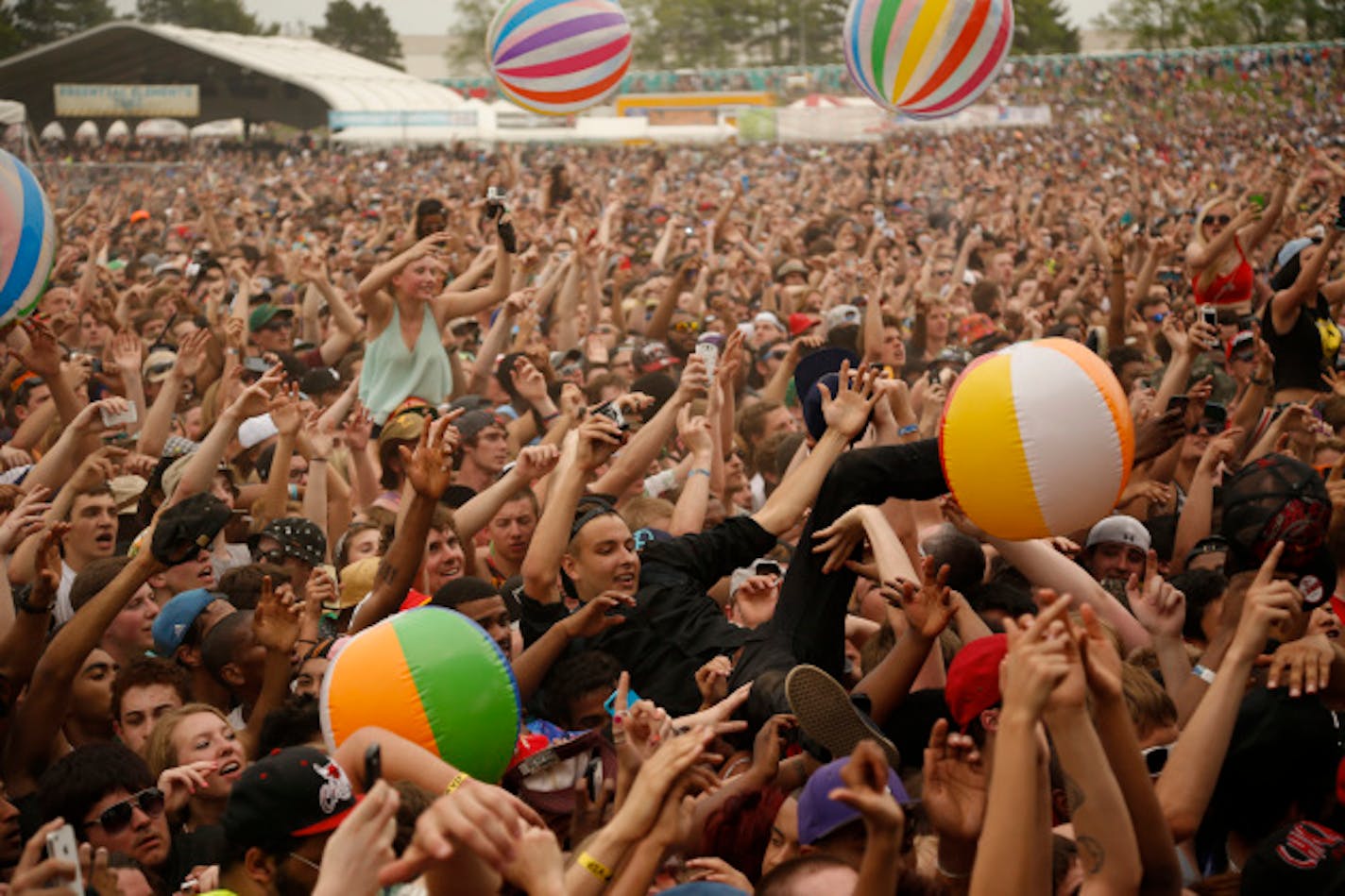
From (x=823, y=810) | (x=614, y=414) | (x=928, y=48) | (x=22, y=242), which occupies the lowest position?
(x=823, y=810)

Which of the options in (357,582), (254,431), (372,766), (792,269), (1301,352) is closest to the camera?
(372,766)

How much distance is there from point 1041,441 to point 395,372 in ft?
14.7

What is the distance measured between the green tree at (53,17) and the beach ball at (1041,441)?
63.5m

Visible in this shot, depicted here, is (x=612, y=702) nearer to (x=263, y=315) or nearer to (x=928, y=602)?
(x=928, y=602)

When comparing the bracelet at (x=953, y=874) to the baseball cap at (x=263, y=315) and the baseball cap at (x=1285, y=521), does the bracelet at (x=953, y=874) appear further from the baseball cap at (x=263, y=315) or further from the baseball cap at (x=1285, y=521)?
the baseball cap at (x=263, y=315)

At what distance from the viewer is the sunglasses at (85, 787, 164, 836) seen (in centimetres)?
355

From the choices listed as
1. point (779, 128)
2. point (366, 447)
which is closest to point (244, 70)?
point (779, 128)

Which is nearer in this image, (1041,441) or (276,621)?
(1041,441)

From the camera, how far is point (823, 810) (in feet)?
9.62

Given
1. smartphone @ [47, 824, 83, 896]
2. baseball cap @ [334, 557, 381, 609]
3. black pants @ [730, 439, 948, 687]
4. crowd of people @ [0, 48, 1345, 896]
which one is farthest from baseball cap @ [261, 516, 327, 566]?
smartphone @ [47, 824, 83, 896]

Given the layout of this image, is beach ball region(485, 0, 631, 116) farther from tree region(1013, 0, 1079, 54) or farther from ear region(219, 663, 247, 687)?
tree region(1013, 0, 1079, 54)

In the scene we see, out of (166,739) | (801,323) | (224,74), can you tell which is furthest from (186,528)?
(224,74)

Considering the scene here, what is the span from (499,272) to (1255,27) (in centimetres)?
4701

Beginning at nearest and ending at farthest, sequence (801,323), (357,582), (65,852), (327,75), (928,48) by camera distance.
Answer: (65,852) → (357,582) → (928,48) → (801,323) → (327,75)
